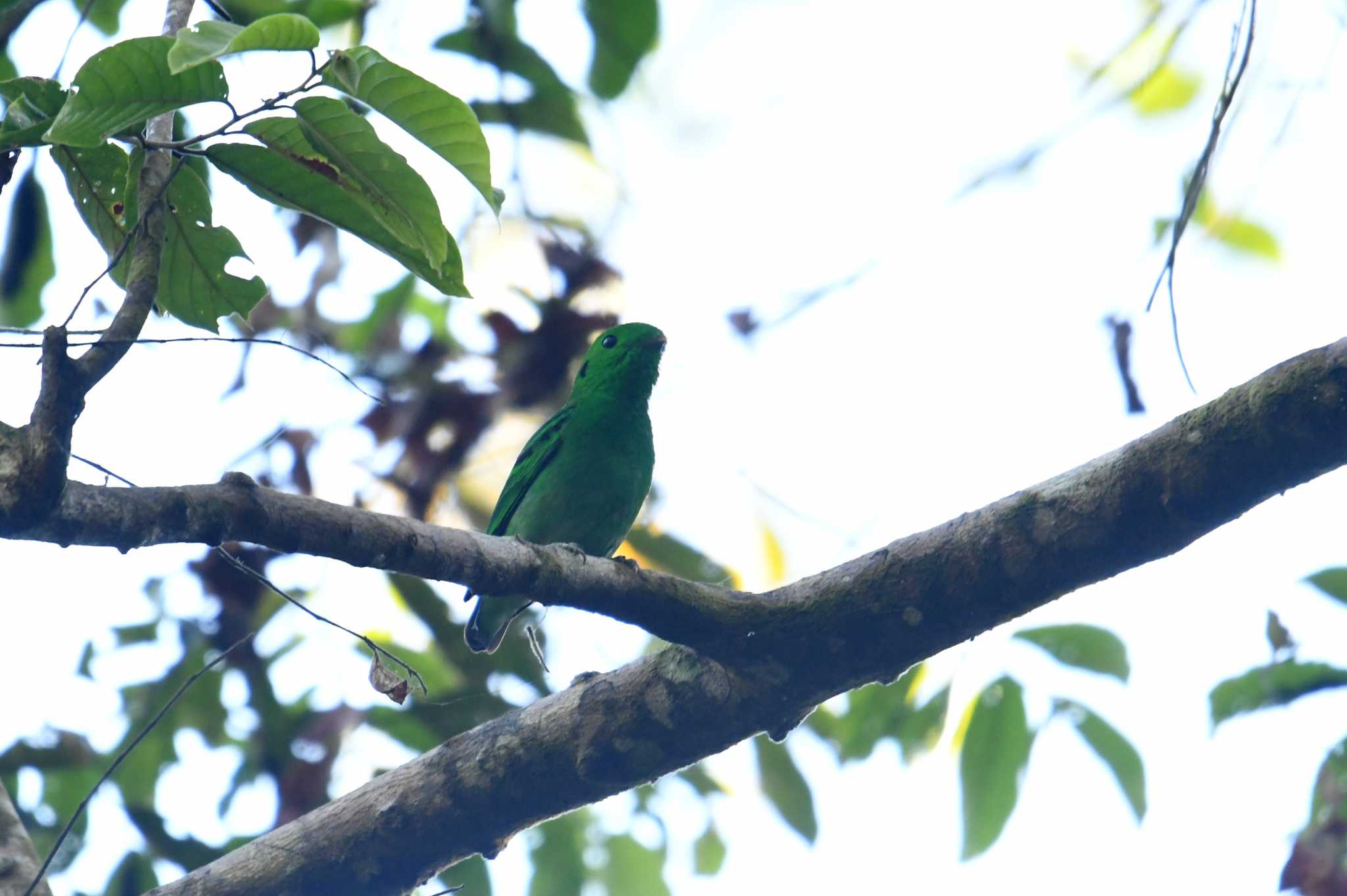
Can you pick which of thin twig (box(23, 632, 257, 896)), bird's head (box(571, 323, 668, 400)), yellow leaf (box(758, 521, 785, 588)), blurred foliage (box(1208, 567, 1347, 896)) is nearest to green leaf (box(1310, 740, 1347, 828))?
blurred foliage (box(1208, 567, 1347, 896))

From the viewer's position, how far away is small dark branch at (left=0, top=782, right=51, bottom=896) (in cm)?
330

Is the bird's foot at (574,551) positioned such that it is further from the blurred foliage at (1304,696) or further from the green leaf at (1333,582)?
the green leaf at (1333,582)

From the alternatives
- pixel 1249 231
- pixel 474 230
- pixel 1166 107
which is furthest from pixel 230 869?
pixel 1166 107

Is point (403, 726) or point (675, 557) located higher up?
point (675, 557)

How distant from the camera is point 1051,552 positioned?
9.18 feet

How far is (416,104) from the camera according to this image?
2.33m

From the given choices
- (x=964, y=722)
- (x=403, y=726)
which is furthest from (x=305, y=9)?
(x=964, y=722)

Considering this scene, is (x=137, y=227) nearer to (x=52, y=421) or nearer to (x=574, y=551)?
(x=52, y=421)

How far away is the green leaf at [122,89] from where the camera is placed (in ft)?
7.26

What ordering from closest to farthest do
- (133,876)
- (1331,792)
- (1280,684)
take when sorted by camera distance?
(1331,792), (1280,684), (133,876)

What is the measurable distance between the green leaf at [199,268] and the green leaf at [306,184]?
36 cm

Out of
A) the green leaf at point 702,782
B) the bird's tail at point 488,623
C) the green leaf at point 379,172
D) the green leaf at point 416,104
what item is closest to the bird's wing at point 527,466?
the bird's tail at point 488,623

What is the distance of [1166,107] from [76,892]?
5.63m

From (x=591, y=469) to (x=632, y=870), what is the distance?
188 cm
